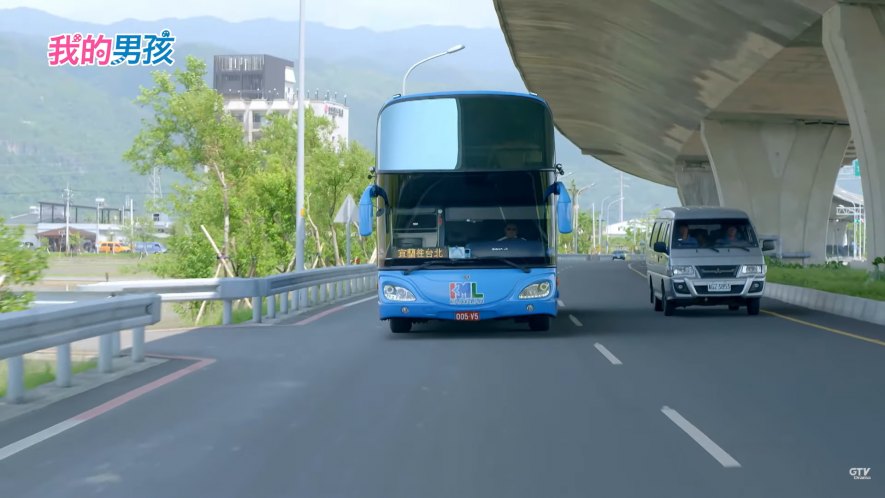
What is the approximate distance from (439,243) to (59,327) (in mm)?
6281

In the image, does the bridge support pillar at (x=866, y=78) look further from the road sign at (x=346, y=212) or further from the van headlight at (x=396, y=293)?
the van headlight at (x=396, y=293)

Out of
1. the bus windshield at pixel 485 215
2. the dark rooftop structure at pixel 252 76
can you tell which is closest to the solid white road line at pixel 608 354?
the bus windshield at pixel 485 215

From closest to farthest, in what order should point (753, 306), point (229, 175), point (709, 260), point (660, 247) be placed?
point (709, 260), point (753, 306), point (660, 247), point (229, 175)

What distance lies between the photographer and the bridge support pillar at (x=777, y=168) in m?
46.1

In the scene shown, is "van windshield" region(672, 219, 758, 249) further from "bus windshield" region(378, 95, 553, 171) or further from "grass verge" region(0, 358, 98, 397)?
"grass verge" region(0, 358, 98, 397)

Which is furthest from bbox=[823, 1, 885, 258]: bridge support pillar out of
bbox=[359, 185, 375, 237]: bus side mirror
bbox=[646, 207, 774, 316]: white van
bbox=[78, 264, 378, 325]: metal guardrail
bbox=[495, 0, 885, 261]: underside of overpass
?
bbox=[359, 185, 375, 237]: bus side mirror

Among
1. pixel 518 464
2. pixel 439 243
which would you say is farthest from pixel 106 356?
pixel 518 464

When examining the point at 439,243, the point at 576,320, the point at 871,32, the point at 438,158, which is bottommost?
the point at 576,320

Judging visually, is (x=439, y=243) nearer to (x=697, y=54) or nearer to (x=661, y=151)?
(x=697, y=54)

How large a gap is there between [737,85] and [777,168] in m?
12.1

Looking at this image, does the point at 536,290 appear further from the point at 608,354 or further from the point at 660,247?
the point at 660,247

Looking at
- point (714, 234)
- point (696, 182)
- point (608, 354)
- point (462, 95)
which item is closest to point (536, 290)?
point (608, 354)

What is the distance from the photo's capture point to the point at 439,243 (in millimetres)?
15820

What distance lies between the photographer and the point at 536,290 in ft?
52.1
